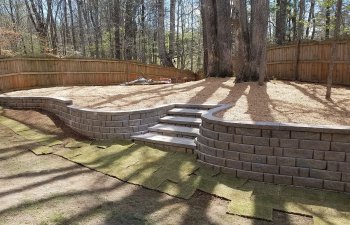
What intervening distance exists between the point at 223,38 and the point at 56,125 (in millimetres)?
6054

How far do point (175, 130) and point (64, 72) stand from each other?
8764 mm

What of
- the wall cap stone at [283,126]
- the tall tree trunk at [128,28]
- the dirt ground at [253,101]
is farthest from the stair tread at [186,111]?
the tall tree trunk at [128,28]

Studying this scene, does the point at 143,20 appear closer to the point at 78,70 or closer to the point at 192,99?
the point at 78,70

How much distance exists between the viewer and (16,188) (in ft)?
12.5

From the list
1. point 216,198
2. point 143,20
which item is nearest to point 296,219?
point 216,198

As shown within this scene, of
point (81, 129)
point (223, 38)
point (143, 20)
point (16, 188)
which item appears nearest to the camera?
point (16, 188)

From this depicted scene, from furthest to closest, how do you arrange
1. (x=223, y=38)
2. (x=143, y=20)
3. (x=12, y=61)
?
(x=143, y=20), (x=12, y=61), (x=223, y=38)

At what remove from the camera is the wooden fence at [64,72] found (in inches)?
425

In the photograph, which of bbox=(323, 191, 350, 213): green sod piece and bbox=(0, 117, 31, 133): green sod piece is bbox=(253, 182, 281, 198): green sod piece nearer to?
bbox=(323, 191, 350, 213): green sod piece

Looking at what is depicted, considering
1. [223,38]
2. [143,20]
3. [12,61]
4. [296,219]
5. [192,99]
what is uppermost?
[143,20]

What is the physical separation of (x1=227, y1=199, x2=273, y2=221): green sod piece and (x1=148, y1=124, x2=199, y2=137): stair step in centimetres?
185

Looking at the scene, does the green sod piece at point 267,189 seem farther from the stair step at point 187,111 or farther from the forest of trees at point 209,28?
the forest of trees at point 209,28

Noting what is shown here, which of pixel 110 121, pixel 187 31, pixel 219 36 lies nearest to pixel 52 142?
pixel 110 121

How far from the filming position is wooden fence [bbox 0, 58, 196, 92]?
10.8 m
